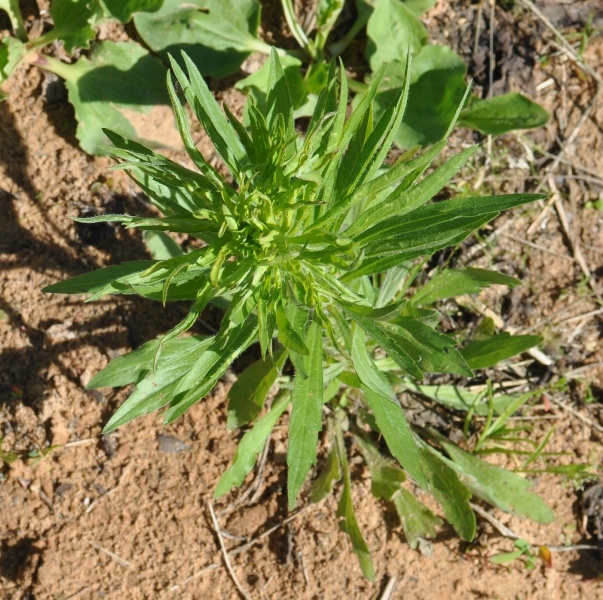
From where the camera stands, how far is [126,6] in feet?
10.8

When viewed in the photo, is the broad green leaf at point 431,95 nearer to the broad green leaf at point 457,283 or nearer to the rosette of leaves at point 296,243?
the broad green leaf at point 457,283

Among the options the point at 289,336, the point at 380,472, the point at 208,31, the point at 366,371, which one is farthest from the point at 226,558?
the point at 208,31

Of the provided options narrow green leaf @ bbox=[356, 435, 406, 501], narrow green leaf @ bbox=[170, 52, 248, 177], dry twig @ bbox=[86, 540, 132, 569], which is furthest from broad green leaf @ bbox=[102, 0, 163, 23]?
dry twig @ bbox=[86, 540, 132, 569]

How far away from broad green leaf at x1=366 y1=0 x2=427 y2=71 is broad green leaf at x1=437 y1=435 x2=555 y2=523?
2.10m

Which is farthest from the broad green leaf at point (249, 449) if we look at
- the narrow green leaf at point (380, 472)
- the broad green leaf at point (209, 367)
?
the broad green leaf at point (209, 367)

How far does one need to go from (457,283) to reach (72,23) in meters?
2.28

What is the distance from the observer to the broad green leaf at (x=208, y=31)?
3.60 metres

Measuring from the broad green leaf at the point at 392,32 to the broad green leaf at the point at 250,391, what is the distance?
67.6 inches

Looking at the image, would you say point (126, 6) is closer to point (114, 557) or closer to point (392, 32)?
point (392, 32)

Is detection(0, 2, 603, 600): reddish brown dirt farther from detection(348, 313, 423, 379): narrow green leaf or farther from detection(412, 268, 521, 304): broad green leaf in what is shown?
detection(348, 313, 423, 379): narrow green leaf

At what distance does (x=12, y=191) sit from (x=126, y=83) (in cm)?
80

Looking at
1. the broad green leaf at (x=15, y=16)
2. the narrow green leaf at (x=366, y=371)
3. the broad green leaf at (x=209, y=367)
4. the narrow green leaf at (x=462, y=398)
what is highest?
the broad green leaf at (x=15, y=16)

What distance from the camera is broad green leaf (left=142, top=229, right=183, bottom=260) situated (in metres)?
3.26

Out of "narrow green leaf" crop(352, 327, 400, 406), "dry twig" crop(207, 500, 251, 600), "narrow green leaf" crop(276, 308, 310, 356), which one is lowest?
"dry twig" crop(207, 500, 251, 600)
